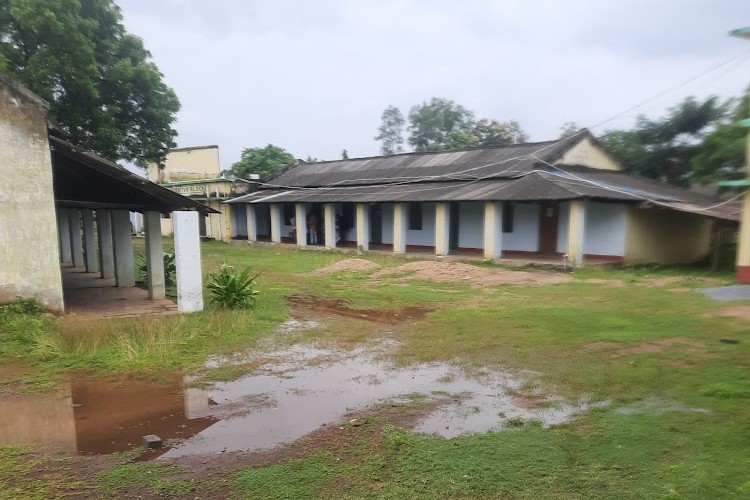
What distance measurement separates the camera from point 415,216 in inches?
923

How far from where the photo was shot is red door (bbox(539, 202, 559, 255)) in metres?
19.2

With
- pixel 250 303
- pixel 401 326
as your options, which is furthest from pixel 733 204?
pixel 250 303

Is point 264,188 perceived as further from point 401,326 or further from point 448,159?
point 401,326

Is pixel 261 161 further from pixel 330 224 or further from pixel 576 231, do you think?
pixel 576 231

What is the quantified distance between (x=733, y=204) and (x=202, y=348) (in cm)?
2117

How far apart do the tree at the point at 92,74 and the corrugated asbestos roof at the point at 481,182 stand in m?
7.04

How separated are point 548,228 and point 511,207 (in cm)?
169

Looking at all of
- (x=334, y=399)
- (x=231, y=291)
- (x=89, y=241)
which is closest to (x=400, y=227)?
(x=89, y=241)

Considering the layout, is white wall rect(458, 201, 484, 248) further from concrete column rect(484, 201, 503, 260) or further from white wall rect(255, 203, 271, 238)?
white wall rect(255, 203, 271, 238)

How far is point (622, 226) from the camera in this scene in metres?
17.2

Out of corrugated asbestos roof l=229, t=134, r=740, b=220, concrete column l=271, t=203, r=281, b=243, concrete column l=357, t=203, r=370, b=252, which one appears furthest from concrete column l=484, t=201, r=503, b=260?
concrete column l=271, t=203, r=281, b=243

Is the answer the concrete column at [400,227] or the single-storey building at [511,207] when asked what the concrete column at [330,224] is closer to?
the single-storey building at [511,207]

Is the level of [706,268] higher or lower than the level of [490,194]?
lower

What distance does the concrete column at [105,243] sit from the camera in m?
15.4
